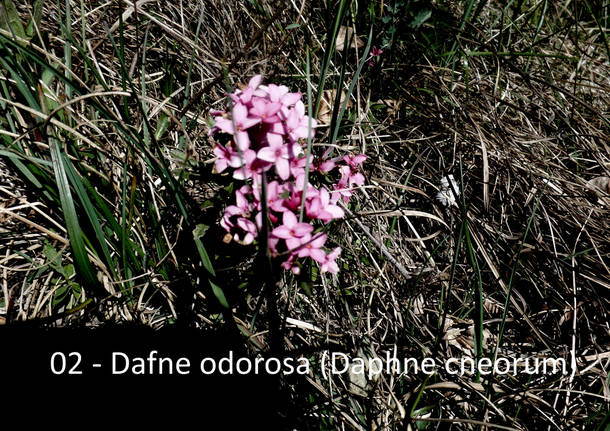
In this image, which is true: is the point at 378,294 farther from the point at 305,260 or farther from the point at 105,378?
the point at 105,378

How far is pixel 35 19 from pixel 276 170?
3.44ft

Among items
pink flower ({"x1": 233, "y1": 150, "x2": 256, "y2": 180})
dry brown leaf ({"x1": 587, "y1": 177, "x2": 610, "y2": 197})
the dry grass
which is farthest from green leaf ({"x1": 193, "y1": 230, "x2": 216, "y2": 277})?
dry brown leaf ({"x1": 587, "y1": 177, "x2": 610, "y2": 197})

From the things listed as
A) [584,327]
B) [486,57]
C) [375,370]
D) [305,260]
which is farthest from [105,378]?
[486,57]

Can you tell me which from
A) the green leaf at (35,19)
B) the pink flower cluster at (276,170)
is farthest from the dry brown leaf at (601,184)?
the green leaf at (35,19)

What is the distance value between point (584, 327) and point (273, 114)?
52.9 inches

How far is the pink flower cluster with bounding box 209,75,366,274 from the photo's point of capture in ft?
3.75

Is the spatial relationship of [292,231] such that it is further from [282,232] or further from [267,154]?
[267,154]

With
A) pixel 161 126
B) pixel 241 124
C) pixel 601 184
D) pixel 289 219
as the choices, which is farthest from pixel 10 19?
pixel 601 184

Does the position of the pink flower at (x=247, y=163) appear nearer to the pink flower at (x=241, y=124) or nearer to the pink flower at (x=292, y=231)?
the pink flower at (x=241, y=124)

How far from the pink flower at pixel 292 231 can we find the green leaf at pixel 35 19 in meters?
1.11

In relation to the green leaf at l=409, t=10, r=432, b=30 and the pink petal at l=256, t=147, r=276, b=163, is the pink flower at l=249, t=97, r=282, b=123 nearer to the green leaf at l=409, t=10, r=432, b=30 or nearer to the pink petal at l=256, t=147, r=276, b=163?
the pink petal at l=256, t=147, r=276, b=163

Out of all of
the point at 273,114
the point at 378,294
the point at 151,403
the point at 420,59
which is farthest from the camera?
the point at 420,59

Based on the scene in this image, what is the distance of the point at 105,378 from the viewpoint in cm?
137

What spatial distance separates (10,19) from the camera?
4.87 ft
